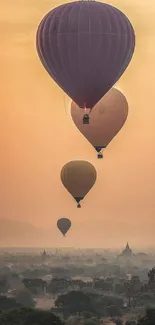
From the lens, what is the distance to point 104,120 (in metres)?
11.8

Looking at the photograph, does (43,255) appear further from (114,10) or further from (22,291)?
(114,10)

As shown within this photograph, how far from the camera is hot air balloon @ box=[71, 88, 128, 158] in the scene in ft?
38.3

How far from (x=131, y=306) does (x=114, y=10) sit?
1357 cm

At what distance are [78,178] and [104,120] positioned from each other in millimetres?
2828

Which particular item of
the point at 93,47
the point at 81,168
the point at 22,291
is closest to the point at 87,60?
the point at 93,47

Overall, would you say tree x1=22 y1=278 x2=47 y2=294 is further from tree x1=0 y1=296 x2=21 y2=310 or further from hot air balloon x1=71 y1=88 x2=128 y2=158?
hot air balloon x1=71 y1=88 x2=128 y2=158

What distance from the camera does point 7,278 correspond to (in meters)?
26.1

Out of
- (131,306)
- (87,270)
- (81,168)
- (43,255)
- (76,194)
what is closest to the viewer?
(76,194)

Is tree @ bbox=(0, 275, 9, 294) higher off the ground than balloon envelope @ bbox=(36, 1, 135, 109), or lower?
lower

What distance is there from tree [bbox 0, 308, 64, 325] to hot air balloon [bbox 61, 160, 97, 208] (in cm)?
278

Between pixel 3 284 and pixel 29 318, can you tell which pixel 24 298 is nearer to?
pixel 3 284

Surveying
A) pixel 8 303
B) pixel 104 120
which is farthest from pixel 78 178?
pixel 8 303

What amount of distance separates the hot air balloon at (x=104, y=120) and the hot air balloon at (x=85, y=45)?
1280 millimetres

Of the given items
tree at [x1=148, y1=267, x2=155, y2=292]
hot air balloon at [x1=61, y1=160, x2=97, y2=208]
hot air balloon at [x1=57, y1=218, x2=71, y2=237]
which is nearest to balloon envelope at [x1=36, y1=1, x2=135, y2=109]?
hot air balloon at [x1=61, y1=160, x2=97, y2=208]
